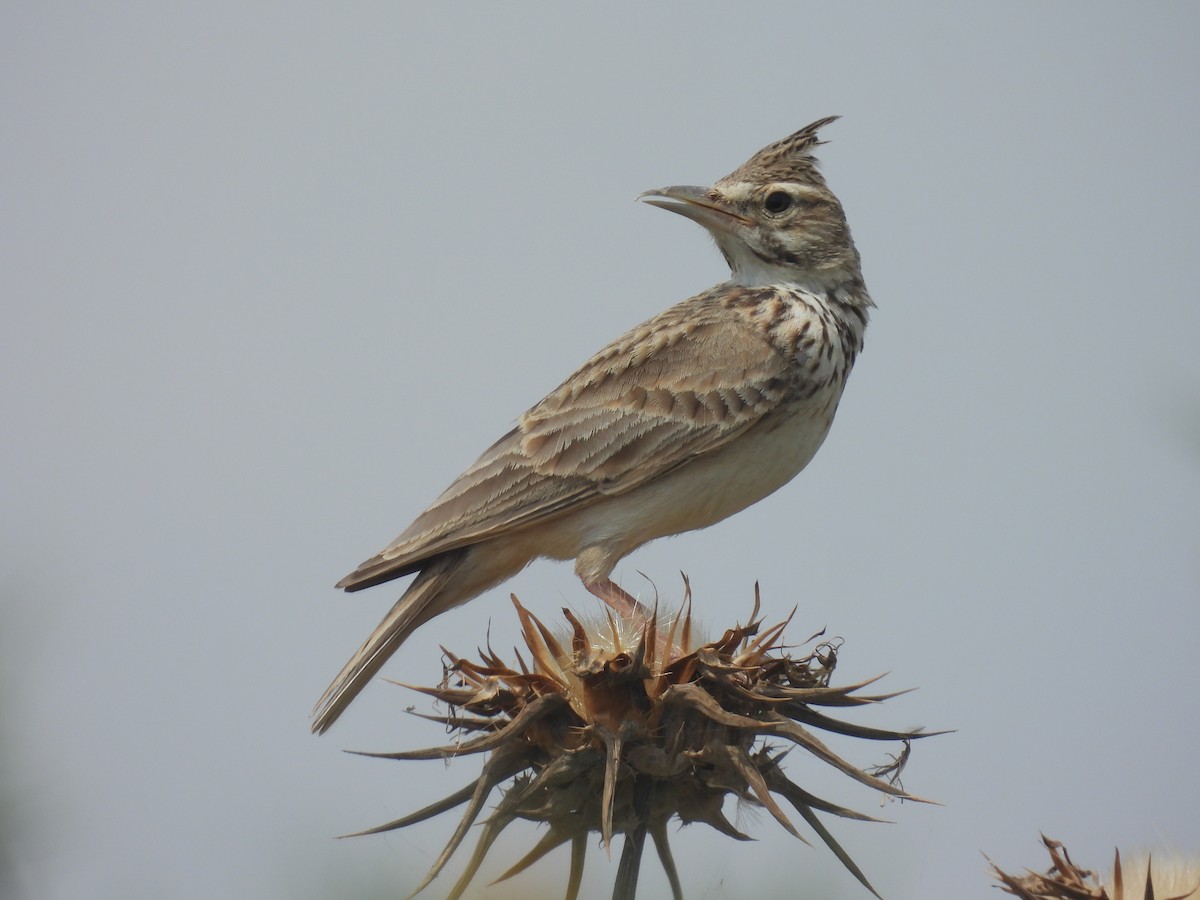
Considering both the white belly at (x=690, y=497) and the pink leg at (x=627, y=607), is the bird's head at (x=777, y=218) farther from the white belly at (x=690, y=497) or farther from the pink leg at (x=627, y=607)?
the pink leg at (x=627, y=607)

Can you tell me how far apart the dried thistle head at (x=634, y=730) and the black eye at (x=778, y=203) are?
3669mm

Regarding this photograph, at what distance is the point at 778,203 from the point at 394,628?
11.6 ft

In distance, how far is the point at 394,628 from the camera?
712 centimetres

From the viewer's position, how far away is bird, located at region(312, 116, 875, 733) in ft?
24.8

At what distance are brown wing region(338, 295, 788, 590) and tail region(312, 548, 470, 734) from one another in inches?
5.3

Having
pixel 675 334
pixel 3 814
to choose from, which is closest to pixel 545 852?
pixel 3 814

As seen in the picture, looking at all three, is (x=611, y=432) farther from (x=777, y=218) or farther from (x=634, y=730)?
(x=634, y=730)

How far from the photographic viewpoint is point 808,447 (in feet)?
26.5

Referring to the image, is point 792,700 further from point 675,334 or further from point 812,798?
point 675,334

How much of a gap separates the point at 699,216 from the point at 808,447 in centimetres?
160

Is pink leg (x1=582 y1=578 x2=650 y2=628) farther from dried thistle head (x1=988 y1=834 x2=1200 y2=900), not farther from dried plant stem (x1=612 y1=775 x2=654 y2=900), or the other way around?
dried thistle head (x1=988 y1=834 x2=1200 y2=900)

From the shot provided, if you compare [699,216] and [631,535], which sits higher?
[699,216]

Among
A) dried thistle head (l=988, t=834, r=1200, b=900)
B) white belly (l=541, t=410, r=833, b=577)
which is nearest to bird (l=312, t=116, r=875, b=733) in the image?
white belly (l=541, t=410, r=833, b=577)

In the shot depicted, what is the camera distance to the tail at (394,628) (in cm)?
677
